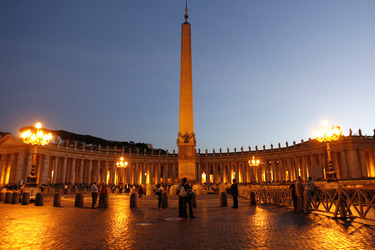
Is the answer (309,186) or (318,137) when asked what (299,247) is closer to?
(309,186)

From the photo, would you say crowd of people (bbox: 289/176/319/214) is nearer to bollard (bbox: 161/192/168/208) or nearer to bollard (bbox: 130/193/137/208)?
bollard (bbox: 161/192/168/208)

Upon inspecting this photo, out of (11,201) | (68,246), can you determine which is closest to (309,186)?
(68,246)

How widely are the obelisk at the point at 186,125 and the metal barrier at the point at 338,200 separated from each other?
9.39 m

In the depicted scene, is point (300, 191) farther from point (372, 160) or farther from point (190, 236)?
point (372, 160)

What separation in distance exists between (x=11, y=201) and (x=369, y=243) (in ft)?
75.8

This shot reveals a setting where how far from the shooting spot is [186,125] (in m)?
29.9

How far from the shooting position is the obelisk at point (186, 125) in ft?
96.1

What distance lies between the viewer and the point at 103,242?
7043 mm

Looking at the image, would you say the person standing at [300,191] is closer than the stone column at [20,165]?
Yes

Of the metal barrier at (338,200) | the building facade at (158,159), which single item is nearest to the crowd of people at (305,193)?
the metal barrier at (338,200)

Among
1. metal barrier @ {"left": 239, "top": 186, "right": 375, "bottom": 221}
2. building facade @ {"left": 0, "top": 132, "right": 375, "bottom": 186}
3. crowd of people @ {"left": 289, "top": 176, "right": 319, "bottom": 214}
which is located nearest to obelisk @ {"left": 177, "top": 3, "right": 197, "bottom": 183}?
metal barrier @ {"left": 239, "top": 186, "right": 375, "bottom": 221}

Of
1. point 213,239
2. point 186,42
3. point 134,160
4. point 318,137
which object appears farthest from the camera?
point 134,160

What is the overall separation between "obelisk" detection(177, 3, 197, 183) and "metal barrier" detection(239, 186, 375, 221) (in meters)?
9.39

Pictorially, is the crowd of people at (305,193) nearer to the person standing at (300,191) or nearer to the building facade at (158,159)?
the person standing at (300,191)
